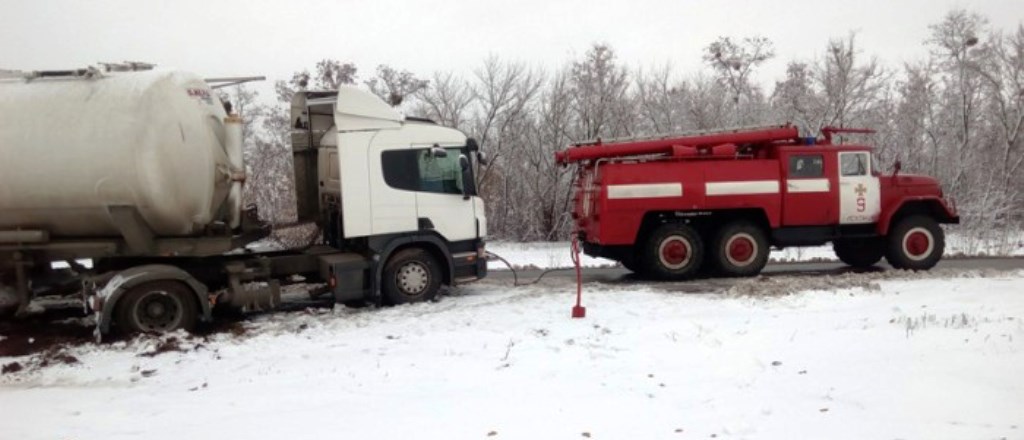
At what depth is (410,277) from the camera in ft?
35.9

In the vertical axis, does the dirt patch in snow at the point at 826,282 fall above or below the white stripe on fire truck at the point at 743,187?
below

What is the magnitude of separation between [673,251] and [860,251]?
4.38 m

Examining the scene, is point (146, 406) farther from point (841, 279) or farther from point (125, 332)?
point (841, 279)

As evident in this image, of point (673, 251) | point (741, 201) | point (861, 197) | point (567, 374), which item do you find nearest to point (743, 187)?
point (741, 201)

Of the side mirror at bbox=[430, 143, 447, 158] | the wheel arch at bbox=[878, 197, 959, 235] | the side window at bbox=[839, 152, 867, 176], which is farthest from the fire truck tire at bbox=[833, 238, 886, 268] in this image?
the side mirror at bbox=[430, 143, 447, 158]

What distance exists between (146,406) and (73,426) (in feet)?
2.24

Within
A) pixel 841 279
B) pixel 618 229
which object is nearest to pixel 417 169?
pixel 618 229

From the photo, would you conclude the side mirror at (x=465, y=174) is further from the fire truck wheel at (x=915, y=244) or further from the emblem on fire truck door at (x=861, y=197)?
the fire truck wheel at (x=915, y=244)

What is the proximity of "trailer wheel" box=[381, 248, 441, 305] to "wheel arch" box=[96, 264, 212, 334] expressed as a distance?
245cm

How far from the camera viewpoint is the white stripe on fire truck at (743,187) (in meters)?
13.3

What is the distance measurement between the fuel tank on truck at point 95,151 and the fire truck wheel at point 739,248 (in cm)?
882

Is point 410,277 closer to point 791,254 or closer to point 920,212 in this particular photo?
point 920,212

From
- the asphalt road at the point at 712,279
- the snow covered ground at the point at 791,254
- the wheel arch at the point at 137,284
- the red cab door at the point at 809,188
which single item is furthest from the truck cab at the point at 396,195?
the snow covered ground at the point at 791,254

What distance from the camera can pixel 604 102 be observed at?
29.5 m
